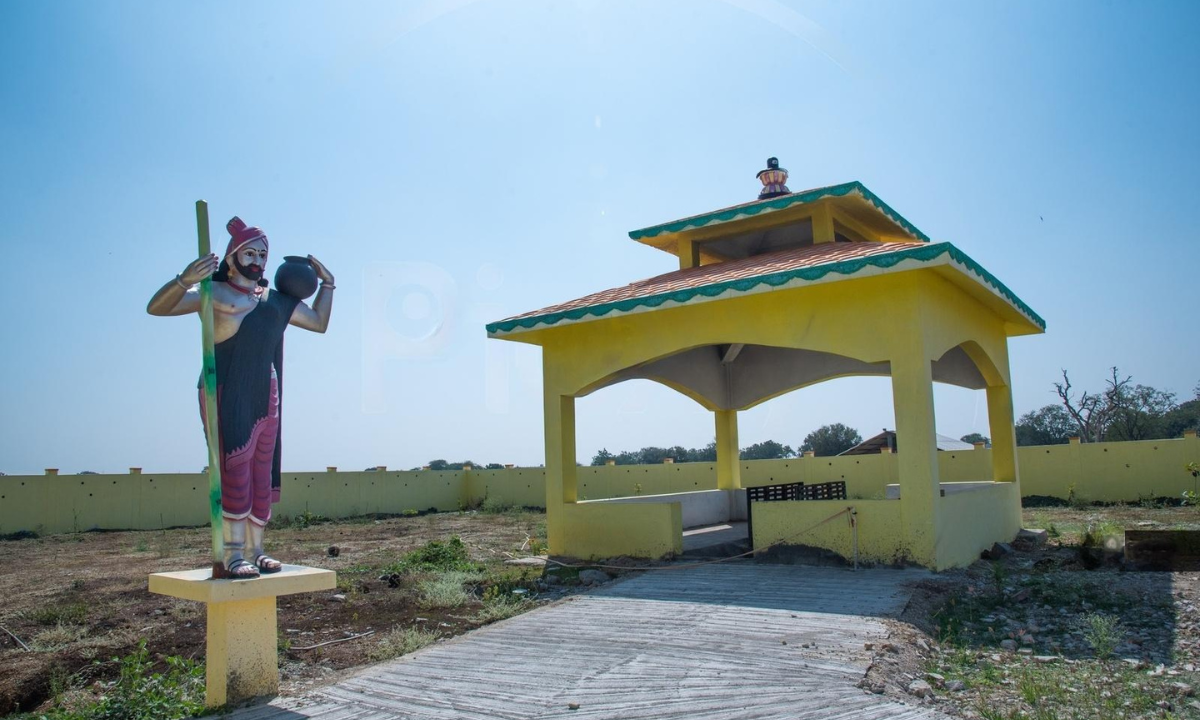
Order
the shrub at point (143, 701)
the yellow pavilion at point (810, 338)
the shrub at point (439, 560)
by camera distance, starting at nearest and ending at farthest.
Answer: the shrub at point (143, 701) < the yellow pavilion at point (810, 338) < the shrub at point (439, 560)

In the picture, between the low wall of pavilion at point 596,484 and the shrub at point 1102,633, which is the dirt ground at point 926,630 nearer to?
the shrub at point 1102,633

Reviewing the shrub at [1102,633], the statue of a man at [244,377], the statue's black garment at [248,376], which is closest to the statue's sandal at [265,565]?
the statue of a man at [244,377]

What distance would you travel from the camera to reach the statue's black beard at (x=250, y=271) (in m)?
5.64

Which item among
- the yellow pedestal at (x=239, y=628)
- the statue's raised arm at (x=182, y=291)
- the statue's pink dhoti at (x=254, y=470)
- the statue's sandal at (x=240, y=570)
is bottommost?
the yellow pedestal at (x=239, y=628)

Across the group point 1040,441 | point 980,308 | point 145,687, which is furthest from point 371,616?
point 1040,441

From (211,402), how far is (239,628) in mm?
1456

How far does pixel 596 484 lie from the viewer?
26.6 meters

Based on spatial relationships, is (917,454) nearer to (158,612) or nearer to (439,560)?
(439,560)

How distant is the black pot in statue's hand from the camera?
5.97 meters

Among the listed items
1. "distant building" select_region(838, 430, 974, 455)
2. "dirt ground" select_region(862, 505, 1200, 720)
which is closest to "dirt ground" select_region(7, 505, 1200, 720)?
"dirt ground" select_region(862, 505, 1200, 720)

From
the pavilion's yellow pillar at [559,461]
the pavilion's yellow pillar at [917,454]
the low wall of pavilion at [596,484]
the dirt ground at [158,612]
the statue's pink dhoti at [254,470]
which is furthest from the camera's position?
the low wall of pavilion at [596,484]

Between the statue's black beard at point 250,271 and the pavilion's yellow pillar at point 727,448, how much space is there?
36.0 ft

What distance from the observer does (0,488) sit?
20281 millimetres

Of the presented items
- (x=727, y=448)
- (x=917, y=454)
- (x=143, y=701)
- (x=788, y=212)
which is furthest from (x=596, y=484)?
(x=143, y=701)
